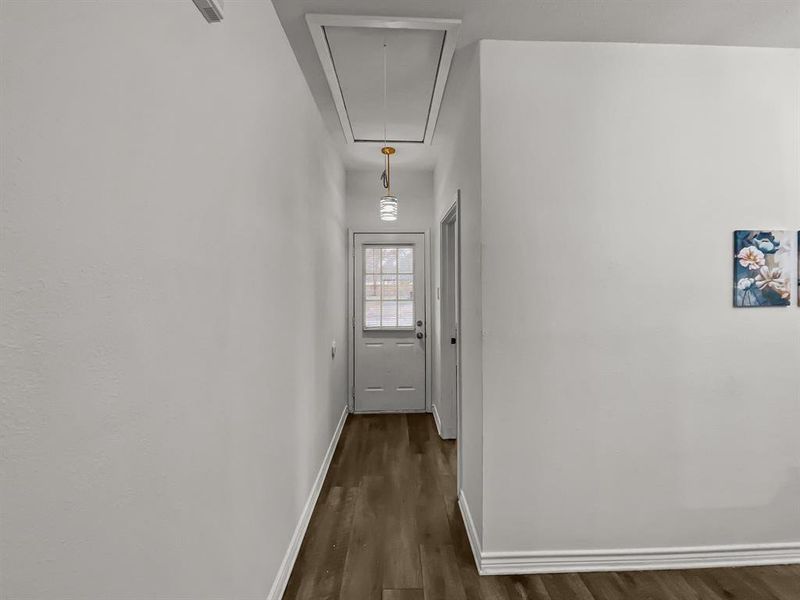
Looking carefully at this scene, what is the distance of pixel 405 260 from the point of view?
475 centimetres

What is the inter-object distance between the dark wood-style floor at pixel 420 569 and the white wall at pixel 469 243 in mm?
243

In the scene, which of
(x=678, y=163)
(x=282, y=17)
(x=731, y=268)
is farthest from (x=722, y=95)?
(x=282, y=17)

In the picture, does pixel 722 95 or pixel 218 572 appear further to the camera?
pixel 722 95

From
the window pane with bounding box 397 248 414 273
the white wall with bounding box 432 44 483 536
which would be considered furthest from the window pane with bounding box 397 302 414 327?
the white wall with bounding box 432 44 483 536

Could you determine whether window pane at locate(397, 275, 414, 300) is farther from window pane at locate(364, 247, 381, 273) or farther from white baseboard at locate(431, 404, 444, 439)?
white baseboard at locate(431, 404, 444, 439)

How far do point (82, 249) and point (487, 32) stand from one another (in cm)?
203

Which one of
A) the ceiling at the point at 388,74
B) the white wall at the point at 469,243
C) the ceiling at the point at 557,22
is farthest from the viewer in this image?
the white wall at the point at 469,243

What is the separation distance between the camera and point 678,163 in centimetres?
221

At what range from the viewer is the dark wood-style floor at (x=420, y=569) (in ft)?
6.58

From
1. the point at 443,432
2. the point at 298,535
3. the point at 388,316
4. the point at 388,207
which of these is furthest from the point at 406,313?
the point at 298,535

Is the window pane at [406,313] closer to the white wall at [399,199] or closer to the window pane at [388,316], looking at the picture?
the window pane at [388,316]

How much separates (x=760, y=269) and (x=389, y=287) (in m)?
3.19

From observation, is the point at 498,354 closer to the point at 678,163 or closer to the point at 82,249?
the point at 678,163

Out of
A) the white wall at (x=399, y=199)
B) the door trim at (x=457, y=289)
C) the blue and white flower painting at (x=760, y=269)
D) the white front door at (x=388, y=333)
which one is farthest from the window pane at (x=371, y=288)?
the blue and white flower painting at (x=760, y=269)
